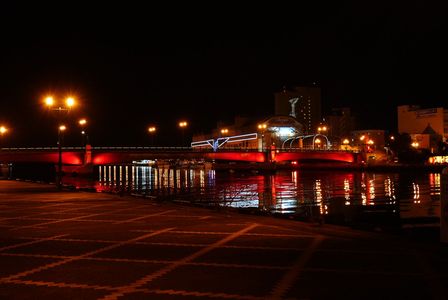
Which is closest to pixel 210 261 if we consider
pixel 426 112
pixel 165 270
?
pixel 165 270

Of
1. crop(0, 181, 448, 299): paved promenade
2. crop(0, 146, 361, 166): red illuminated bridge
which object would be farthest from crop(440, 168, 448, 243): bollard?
crop(0, 146, 361, 166): red illuminated bridge

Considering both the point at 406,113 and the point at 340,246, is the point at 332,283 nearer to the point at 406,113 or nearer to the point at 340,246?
the point at 340,246

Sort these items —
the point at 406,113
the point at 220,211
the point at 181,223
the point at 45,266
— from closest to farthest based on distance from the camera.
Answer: the point at 45,266
the point at 181,223
the point at 220,211
the point at 406,113

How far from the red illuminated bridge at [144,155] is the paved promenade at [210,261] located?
68.0 metres

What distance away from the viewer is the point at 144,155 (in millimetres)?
94000

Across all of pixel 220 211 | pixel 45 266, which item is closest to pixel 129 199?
pixel 220 211

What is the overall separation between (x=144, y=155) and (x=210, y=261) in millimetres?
84821

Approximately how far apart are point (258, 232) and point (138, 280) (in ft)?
19.4

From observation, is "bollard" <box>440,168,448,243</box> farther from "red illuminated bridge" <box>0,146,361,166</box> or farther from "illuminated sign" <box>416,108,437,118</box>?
"illuminated sign" <box>416,108,437,118</box>

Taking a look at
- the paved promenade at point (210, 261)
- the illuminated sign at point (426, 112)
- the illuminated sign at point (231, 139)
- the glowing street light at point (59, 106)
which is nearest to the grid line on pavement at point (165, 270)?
the paved promenade at point (210, 261)

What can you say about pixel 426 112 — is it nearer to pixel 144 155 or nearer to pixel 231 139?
pixel 231 139

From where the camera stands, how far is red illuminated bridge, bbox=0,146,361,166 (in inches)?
3174

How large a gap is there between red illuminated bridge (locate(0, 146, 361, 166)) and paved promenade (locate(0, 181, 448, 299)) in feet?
223

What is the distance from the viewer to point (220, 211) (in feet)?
65.2
